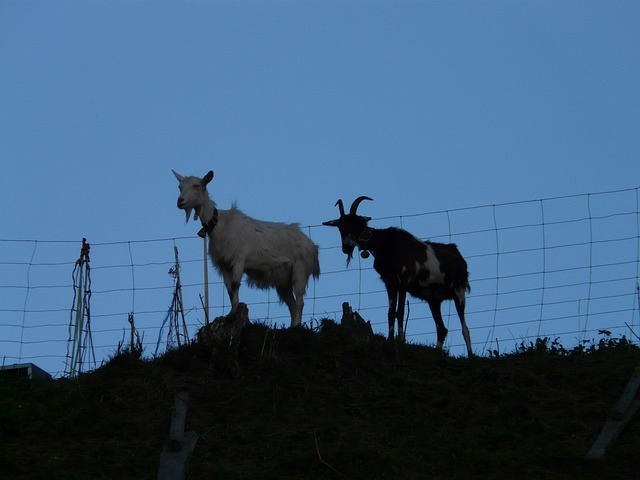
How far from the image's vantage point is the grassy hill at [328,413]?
8.54 m

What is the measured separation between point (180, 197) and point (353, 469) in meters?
6.15

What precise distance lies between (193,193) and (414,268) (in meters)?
3.08

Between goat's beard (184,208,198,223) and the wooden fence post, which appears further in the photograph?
goat's beard (184,208,198,223)

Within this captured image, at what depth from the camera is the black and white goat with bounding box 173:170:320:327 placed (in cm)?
1363

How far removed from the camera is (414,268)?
13297 millimetres

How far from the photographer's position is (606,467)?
834cm

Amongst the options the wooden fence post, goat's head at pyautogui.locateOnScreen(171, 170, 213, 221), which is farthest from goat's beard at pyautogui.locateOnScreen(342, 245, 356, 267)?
the wooden fence post

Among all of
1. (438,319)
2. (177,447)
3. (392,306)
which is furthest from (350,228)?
(177,447)

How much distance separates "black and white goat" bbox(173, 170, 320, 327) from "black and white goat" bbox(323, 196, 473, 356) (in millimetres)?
819

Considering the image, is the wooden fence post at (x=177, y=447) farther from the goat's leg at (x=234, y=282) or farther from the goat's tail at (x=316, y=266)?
the goat's tail at (x=316, y=266)

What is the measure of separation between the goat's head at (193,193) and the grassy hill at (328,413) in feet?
9.52

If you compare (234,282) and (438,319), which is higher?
(234,282)

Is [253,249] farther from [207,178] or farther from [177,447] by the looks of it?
[177,447]

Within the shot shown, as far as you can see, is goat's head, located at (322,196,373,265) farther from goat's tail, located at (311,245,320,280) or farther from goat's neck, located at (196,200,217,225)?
goat's neck, located at (196,200,217,225)
